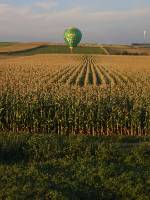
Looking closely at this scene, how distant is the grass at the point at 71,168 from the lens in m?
9.95

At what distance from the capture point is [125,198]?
970 cm

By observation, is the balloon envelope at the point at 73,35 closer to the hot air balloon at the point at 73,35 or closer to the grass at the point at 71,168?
the hot air balloon at the point at 73,35

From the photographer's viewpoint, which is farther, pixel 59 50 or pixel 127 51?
pixel 59 50

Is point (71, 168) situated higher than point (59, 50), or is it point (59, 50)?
point (71, 168)

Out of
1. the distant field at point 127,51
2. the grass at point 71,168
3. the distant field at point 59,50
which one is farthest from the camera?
the distant field at point 127,51

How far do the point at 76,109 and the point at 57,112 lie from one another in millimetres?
761

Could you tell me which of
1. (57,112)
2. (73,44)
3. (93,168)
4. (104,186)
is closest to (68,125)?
(57,112)

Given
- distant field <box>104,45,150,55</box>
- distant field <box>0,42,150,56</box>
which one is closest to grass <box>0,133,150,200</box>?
distant field <box>0,42,150,56</box>

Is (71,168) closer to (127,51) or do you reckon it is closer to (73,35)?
(73,35)

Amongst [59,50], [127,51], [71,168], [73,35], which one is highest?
[73,35]

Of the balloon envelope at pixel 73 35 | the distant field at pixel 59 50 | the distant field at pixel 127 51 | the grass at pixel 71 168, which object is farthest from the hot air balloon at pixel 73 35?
the grass at pixel 71 168

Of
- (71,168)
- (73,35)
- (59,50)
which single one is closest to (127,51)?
(59,50)

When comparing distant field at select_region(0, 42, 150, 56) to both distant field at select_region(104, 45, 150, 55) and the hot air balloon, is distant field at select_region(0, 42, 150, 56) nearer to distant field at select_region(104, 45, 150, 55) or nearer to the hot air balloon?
distant field at select_region(104, 45, 150, 55)

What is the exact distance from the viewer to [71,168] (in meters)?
11.9
